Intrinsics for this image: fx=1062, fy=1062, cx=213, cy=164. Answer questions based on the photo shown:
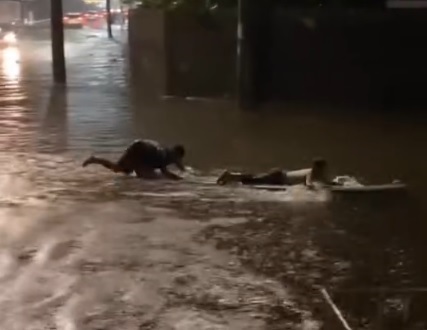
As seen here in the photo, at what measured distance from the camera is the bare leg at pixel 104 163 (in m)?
11.2

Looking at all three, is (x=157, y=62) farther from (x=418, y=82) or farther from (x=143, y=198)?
(x=143, y=198)

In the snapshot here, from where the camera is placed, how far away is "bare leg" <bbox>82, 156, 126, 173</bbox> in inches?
442

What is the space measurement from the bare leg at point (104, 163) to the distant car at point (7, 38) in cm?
2767

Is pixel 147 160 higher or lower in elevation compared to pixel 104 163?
higher

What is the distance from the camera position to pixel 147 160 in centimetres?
1107

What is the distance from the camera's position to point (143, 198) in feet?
32.3

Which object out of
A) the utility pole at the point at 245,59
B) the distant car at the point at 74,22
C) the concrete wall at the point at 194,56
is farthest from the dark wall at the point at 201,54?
the distant car at the point at 74,22

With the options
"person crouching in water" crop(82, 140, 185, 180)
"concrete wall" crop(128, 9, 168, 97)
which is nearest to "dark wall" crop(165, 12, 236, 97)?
"concrete wall" crop(128, 9, 168, 97)

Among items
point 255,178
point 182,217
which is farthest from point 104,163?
point 182,217

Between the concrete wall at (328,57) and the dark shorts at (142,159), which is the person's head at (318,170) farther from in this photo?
the concrete wall at (328,57)

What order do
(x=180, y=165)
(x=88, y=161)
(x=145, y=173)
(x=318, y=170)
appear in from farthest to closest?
(x=88, y=161) < (x=180, y=165) < (x=145, y=173) < (x=318, y=170)

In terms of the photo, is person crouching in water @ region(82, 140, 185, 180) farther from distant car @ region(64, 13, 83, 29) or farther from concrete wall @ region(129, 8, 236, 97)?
distant car @ region(64, 13, 83, 29)

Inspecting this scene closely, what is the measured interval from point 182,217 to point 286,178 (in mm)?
1908

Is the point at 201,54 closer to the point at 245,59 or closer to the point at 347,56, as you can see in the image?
the point at 245,59
